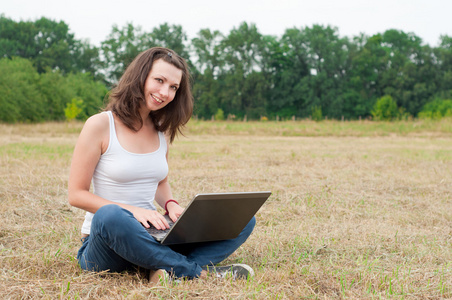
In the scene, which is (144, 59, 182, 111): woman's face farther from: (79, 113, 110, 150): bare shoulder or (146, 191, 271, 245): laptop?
(146, 191, 271, 245): laptop

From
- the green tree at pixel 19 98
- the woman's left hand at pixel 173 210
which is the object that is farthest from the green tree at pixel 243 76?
the woman's left hand at pixel 173 210

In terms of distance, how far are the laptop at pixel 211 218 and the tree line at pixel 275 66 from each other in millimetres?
52212

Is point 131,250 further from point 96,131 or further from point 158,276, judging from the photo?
point 96,131

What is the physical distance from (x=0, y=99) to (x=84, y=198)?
31776mm

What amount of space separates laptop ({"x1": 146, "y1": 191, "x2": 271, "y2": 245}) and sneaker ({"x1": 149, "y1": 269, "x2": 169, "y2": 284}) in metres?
0.15

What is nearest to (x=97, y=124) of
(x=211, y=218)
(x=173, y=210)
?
(x=173, y=210)

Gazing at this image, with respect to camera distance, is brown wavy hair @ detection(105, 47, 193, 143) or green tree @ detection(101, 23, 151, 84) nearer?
brown wavy hair @ detection(105, 47, 193, 143)

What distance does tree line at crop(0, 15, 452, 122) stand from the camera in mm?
56531

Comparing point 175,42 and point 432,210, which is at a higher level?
point 175,42

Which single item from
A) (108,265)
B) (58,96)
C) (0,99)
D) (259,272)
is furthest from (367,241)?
(58,96)

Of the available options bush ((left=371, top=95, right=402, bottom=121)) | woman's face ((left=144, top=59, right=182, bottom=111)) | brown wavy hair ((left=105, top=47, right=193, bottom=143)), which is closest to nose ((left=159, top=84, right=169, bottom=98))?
woman's face ((left=144, top=59, right=182, bottom=111))

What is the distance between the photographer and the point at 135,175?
9.06 feet

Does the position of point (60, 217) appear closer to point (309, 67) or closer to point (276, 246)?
point (276, 246)

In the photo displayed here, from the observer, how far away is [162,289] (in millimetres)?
2398
